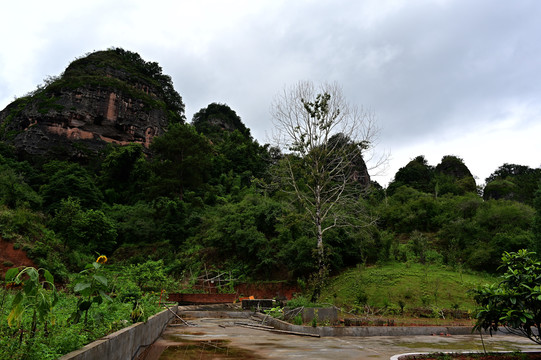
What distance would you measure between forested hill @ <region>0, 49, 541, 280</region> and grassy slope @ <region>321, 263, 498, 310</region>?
1415 mm

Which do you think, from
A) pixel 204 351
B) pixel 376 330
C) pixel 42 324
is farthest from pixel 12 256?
pixel 42 324

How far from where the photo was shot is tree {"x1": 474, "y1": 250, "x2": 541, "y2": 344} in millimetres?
4531

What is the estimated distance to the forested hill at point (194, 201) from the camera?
20.2 metres

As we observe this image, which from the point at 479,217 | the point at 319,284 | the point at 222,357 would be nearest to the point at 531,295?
the point at 222,357

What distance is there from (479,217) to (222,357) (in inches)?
904

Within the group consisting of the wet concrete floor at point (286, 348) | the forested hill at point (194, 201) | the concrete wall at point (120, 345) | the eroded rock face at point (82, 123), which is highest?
the eroded rock face at point (82, 123)

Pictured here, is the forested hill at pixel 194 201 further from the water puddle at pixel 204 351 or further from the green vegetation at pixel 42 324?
the green vegetation at pixel 42 324

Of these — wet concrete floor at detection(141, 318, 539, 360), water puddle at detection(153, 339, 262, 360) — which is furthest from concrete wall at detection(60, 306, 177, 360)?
water puddle at detection(153, 339, 262, 360)

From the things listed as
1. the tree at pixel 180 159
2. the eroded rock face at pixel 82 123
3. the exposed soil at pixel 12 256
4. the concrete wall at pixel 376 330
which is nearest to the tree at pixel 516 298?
the concrete wall at pixel 376 330

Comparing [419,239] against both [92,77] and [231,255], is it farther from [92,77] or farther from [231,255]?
[92,77]

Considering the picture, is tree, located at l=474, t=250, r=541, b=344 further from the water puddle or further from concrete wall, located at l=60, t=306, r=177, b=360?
concrete wall, located at l=60, t=306, r=177, b=360

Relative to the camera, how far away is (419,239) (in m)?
21.3

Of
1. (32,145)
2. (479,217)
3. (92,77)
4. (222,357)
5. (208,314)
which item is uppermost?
(92,77)

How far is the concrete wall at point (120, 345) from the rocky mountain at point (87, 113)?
152ft
